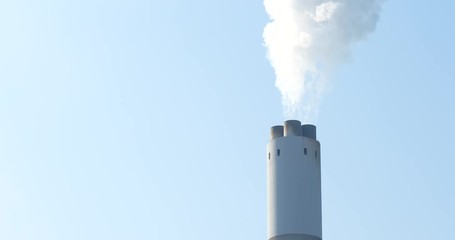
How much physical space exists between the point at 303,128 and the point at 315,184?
5.04m

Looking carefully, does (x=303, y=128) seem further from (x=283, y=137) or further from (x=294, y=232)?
(x=294, y=232)

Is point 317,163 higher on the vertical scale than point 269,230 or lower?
higher

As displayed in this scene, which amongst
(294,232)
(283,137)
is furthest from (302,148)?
(294,232)

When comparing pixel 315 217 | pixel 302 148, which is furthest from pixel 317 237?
pixel 302 148

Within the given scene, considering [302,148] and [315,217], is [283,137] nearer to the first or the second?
[302,148]

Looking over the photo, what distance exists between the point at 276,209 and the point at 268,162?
14.8 ft

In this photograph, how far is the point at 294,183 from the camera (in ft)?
278

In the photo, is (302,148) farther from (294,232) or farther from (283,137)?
(294,232)

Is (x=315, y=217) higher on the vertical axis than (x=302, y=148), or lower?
lower

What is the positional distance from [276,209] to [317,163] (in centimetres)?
541

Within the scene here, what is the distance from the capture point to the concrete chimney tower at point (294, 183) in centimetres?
8344

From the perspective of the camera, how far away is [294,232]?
272 feet

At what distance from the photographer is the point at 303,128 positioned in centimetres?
8719

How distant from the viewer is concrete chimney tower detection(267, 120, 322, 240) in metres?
83.4
